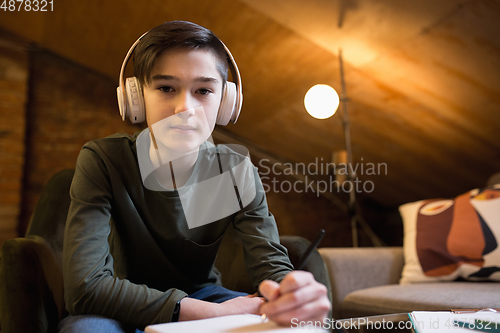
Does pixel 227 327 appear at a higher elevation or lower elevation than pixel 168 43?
lower

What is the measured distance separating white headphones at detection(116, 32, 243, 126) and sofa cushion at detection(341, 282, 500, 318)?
31.6 inches

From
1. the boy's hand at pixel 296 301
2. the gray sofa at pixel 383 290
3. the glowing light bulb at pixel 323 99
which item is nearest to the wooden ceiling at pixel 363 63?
the glowing light bulb at pixel 323 99

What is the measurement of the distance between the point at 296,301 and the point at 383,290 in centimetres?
97

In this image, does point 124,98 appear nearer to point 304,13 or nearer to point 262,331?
point 262,331

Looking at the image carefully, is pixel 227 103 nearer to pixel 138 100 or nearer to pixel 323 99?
pixel 138 100

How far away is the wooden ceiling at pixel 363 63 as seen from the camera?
1.90 meters

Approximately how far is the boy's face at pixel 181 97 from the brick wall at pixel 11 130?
10.1 feet

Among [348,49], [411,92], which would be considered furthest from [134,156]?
[411,92]

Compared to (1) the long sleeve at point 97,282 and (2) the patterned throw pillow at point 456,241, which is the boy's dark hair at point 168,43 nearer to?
(1) the long sleeve at point 97,282

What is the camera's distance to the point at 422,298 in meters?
1.12

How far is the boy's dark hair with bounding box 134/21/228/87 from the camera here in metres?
0.81

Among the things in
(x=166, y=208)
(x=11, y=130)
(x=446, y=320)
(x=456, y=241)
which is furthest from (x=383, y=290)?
(x=11, y=130)

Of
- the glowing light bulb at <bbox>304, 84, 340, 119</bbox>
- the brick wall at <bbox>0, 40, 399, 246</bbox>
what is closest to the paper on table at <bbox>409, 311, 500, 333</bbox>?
the glowing light bulb at <bbox>304, 84, 340, 119</bbox>

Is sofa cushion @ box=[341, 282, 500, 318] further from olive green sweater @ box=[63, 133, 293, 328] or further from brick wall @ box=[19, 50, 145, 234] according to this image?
brick wall @ box=[19, 50, 145, 234]
